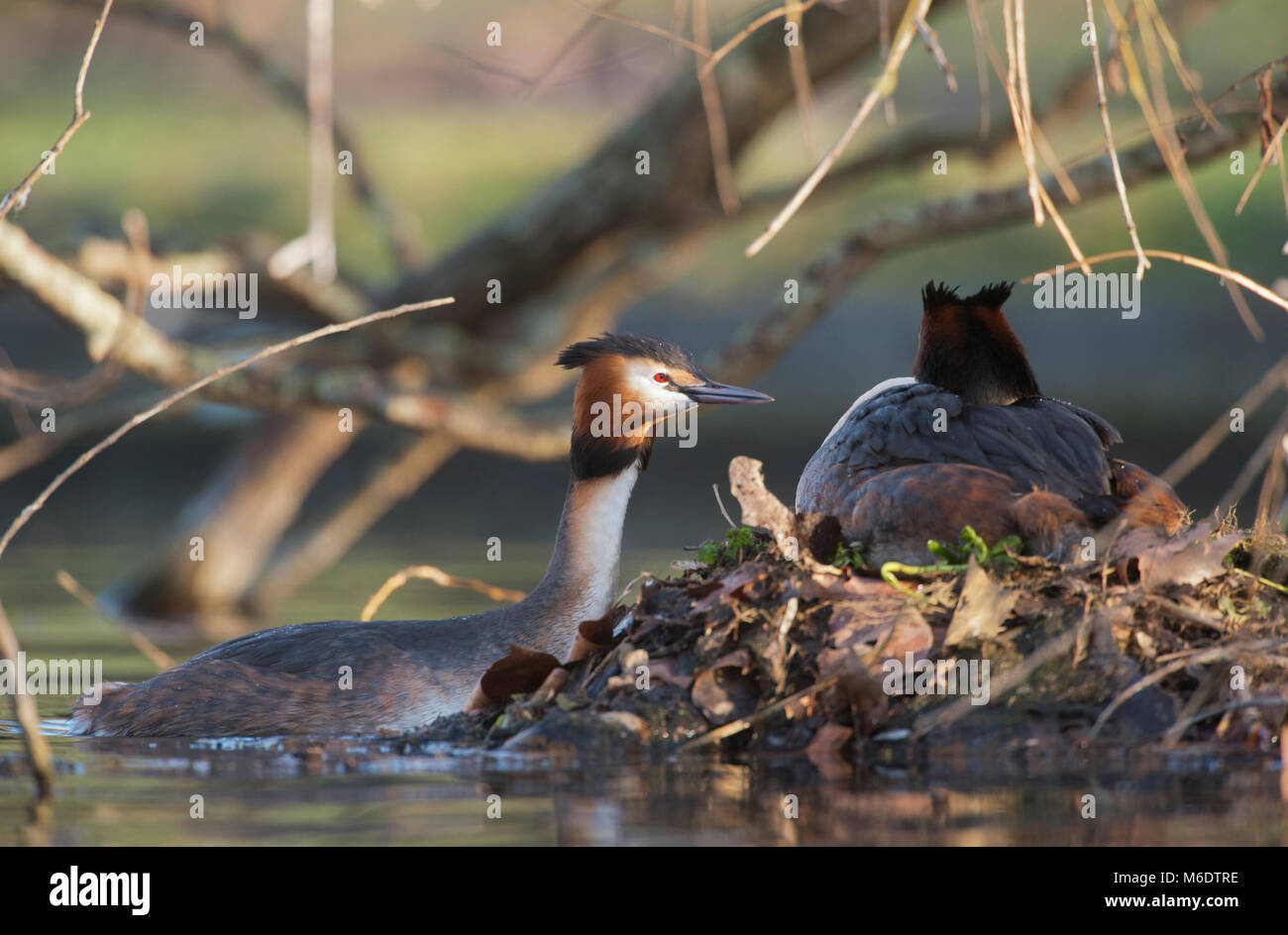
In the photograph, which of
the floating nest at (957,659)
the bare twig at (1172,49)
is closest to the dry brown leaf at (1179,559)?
the floating nest at (957,659)

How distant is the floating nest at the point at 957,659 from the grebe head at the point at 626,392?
3.92 ft

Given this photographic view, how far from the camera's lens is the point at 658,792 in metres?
4.48

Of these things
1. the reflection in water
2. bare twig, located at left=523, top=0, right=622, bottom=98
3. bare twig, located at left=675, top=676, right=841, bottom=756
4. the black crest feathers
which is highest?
bare twig, located at left=523, top=0, right=622, bottom=98

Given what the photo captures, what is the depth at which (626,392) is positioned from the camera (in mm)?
6395

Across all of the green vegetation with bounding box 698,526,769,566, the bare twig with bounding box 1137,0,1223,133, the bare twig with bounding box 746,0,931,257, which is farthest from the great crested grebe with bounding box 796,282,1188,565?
the bare twig with bounding box 746,0,931,257

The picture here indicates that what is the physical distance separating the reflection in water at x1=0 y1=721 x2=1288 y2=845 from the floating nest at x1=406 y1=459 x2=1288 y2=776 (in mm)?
107

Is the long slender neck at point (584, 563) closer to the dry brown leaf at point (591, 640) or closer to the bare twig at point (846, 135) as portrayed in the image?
the dry brown leaf at point (591, 640)

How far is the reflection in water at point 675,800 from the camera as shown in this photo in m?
3.95

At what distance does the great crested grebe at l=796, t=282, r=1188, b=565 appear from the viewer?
16.9 feet

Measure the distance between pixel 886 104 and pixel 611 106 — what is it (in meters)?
21.3

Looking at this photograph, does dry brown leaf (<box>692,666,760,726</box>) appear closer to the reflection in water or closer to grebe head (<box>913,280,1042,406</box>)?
the reflection in water

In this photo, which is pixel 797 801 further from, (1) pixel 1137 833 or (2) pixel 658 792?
(1) pixel 1137 833

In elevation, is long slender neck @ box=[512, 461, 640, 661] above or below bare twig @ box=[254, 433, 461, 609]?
below

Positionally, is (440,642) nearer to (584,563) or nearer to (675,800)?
(584,563)
